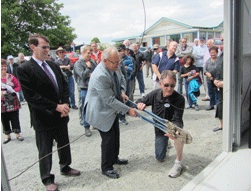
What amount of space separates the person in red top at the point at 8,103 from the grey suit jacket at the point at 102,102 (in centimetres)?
222

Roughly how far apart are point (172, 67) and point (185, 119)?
1260 millimetres

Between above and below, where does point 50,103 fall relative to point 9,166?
above

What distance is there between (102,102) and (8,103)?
2490 mm

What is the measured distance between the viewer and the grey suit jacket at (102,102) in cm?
285

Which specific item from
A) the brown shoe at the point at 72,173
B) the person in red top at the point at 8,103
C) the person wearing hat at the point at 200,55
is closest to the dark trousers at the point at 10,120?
the person in red top at the point at 8,103

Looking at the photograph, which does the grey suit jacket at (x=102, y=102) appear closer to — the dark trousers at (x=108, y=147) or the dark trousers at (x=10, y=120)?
the dark trousers at (x=108, y=147)

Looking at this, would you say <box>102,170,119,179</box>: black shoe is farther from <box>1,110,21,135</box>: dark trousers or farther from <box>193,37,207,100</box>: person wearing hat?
<box>193,37,207,100</box>: person wearing hat

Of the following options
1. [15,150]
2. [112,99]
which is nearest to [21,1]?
[112,99]

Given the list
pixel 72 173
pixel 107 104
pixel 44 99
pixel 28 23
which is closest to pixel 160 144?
pixel 107 104

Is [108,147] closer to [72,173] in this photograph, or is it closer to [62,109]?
[72,173]

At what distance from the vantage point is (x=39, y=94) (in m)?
2.68

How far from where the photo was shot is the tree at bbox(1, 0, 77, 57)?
2.15 meters

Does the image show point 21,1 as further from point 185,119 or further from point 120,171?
point 185,119

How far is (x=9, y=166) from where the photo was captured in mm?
3680
